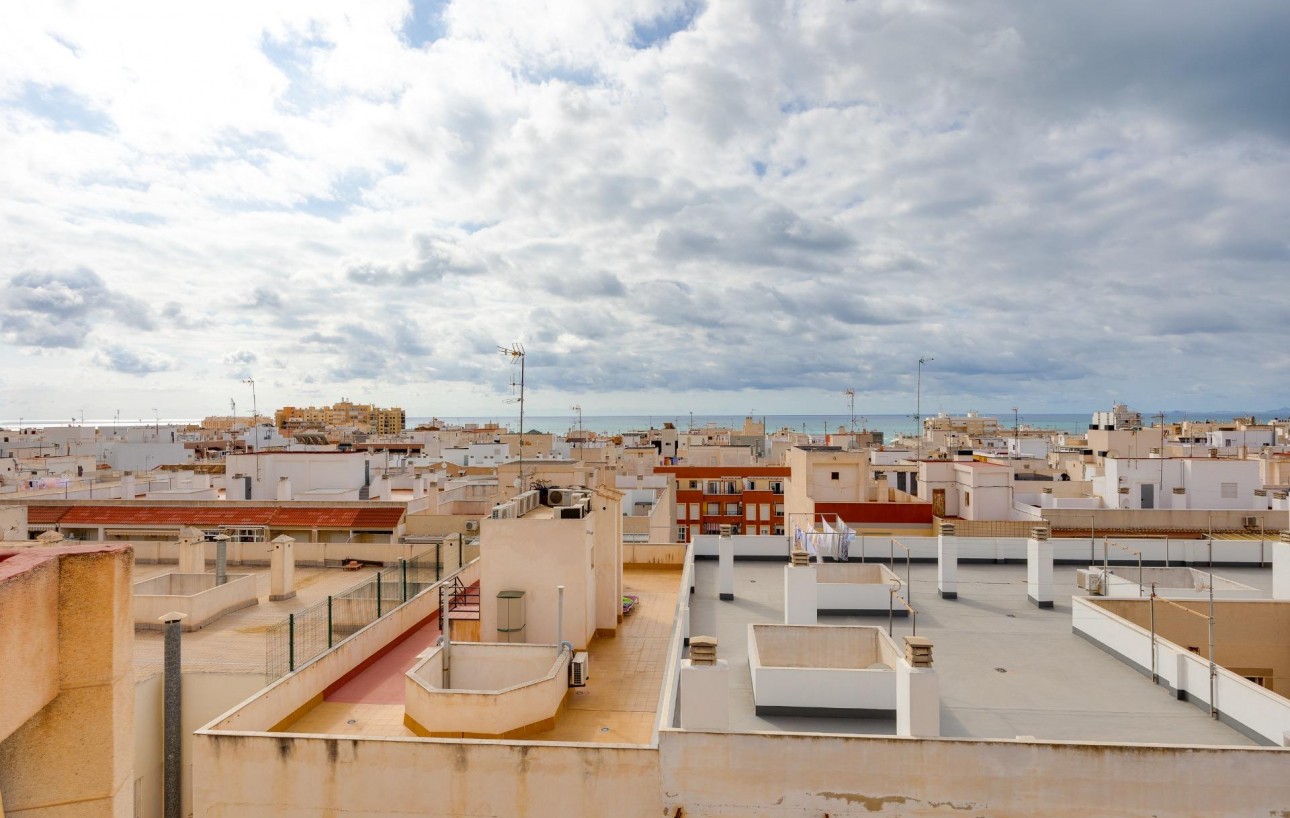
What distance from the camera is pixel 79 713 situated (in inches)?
139

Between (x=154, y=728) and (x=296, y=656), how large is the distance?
11.8ft

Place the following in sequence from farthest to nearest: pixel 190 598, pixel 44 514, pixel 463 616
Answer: pixel 44 514, pixel 190 598, pixel 463 616

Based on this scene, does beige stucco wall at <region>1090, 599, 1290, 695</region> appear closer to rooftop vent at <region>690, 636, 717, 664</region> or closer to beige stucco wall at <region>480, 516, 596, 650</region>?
rooftop vent at <region>690, 636, 717, 664</region>

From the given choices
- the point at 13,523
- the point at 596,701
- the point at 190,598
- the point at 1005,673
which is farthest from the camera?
the point at 13,523

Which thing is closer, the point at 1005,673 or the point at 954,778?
the point at 954,778

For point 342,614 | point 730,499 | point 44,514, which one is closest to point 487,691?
point 342,614

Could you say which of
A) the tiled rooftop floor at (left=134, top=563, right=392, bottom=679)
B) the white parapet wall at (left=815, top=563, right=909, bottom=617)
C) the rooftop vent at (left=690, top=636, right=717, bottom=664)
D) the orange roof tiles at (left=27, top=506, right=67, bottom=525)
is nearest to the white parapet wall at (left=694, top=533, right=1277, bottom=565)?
the white parapet wall at (left=815, top=563, right=909, bottom=617)

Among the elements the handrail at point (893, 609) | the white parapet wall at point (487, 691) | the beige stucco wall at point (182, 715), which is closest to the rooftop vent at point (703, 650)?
the white parapet wall at point (487, 691)

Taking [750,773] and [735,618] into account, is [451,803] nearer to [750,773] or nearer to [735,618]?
[750,773]

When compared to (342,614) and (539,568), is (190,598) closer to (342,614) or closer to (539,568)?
(342,614)

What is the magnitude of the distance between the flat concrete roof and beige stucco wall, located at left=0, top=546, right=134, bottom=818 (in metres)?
9.53

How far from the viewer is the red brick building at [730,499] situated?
53656mm

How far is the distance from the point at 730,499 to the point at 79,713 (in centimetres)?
5134

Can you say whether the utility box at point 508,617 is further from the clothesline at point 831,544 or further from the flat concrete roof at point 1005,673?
the clothesline at point 831,544
